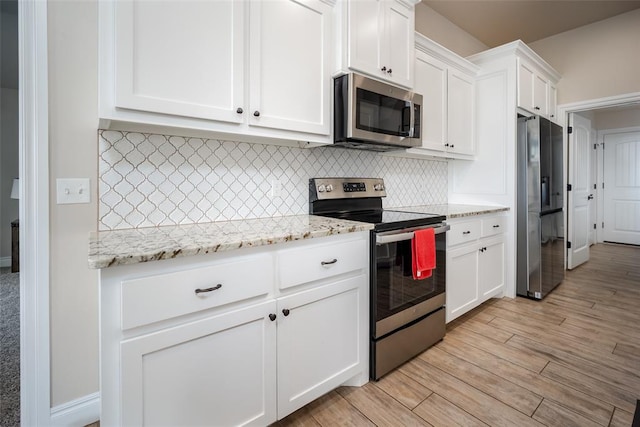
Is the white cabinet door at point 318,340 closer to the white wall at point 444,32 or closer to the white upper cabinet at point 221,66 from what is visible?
the white upper cabinet at point 221,66

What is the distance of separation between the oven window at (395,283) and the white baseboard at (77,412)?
4.73ft

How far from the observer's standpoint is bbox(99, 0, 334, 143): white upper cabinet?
1237mm

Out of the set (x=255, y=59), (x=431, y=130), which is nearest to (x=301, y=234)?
(x=255, y=59)

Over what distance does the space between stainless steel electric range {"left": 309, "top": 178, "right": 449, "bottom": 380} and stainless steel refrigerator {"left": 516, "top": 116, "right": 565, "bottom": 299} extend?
55.7 inches

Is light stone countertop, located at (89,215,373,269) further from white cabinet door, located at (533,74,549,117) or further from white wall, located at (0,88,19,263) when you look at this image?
white wall, located at (0,88,19,263)

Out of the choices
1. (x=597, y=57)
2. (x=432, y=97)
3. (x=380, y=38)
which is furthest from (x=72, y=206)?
(x=597, y=57)

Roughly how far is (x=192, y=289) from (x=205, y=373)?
1.07 ft

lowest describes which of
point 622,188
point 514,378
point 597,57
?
point 514,378

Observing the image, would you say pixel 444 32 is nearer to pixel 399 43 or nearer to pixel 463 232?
pixel 399 43

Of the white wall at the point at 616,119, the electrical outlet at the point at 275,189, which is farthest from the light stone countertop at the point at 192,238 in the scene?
the white wall at the point at 616,119

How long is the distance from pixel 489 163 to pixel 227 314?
3.03 meters

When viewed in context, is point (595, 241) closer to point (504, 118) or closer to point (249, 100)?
point (504, 118)

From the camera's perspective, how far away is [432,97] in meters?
2.68

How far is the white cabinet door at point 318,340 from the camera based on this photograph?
4.60 feet
